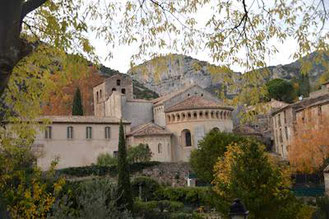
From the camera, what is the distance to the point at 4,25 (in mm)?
4184

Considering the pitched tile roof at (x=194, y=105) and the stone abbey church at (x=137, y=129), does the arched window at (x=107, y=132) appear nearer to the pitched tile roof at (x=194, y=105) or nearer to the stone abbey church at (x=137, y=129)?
the stone abbey church at (x=137, y=129)

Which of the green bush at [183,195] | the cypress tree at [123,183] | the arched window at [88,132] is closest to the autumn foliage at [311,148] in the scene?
the green bush at [183,195]

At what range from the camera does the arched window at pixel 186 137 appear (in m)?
39.2

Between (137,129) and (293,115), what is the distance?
17072 mm

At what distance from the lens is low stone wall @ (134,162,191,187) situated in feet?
114

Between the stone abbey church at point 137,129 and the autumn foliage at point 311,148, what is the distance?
7579mm

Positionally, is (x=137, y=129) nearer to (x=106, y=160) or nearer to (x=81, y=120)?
(x=106, y=160)

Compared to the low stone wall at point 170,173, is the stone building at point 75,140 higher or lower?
higher

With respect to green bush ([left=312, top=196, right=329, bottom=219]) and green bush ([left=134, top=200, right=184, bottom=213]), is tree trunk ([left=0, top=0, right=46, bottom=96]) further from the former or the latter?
green bush ([left=134, top=200, right=184, bottom=213])

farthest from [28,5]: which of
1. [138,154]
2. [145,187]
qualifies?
[138,154]

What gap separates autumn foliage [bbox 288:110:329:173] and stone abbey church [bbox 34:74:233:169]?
7.58 metres

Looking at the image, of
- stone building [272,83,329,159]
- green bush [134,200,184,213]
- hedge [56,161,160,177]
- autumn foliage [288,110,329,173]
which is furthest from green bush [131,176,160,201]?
stone building [272,83,329,159]

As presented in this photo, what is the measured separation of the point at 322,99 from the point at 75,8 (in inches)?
1449

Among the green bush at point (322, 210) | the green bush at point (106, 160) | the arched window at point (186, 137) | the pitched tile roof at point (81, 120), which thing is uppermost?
the pitched tile roof at point (81, 120)
